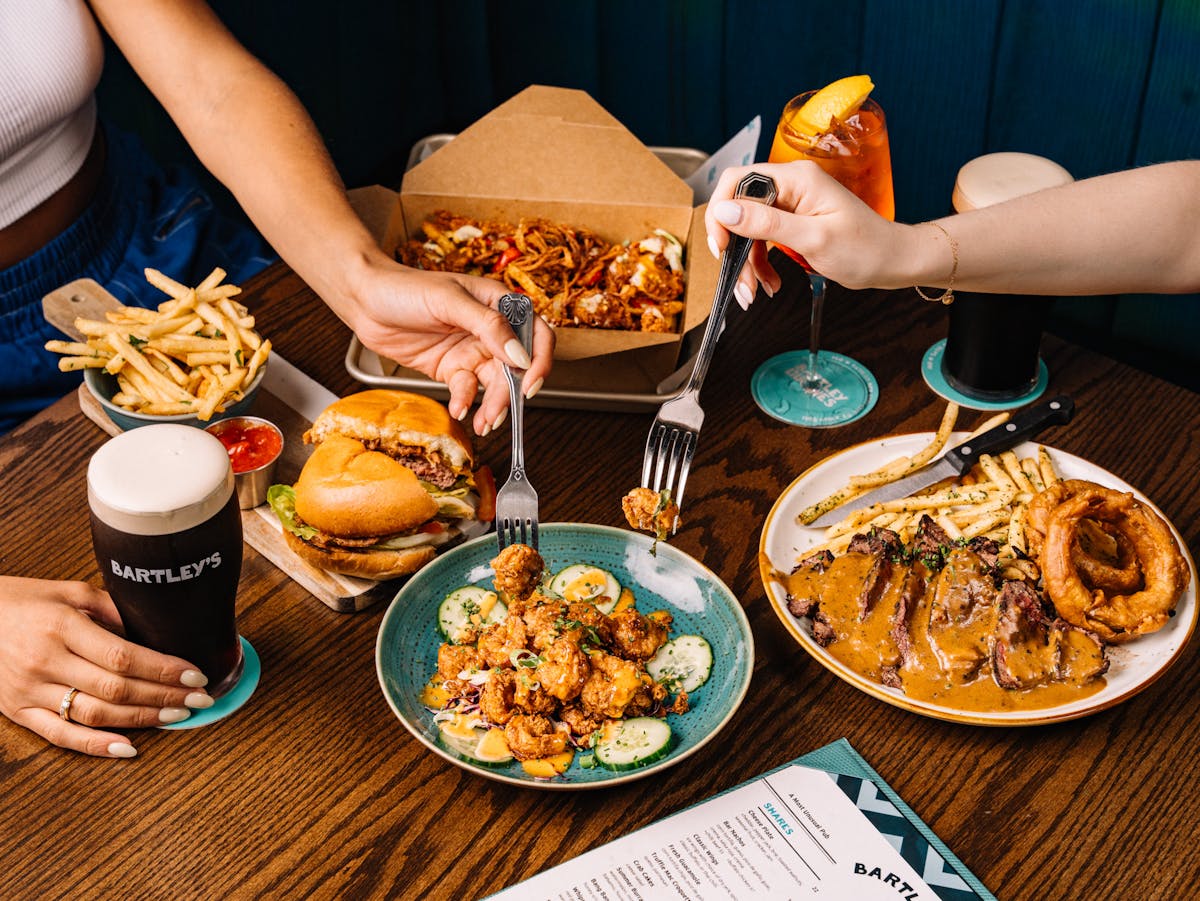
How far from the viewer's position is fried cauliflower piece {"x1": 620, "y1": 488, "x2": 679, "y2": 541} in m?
1.72

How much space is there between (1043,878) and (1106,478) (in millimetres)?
746

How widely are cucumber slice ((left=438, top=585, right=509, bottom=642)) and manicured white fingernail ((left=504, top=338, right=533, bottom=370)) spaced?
0.38m

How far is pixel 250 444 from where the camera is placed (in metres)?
1.96

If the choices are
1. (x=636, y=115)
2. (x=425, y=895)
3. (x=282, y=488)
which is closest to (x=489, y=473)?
(x=282, y=488)

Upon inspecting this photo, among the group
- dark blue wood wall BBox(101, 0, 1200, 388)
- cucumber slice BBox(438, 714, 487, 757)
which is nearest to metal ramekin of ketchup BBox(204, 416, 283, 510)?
cucumber slice BBox(438, 714, 487, 757)

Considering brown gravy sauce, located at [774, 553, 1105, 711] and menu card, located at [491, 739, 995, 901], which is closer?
menu card, located at [491, 739, 995, 901]

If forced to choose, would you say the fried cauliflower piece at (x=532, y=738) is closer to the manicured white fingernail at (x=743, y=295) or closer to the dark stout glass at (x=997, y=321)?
the manicured white fingernail at (x=743, y=295)

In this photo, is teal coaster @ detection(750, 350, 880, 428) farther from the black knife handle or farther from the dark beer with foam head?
the dark beer with foam head

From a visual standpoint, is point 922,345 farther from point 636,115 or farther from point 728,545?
point 636,115

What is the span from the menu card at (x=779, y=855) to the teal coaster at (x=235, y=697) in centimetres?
50

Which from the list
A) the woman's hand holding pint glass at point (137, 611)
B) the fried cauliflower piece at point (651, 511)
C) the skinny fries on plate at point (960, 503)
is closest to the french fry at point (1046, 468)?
the skinny fries on plate at point (960, 503)

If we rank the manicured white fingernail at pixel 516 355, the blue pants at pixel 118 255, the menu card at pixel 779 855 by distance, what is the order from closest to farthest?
1. the menu card at pixel 779 855
2. the manicured white fingernail at pixel 516 355
3. the blue pants at pixel 118 255

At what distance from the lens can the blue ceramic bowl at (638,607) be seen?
4.64ft

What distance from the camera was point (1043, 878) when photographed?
4.50 ft
